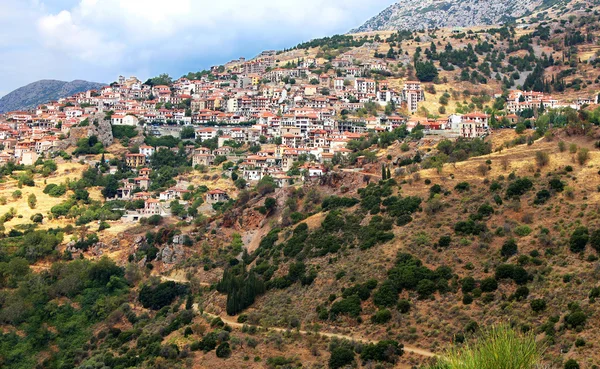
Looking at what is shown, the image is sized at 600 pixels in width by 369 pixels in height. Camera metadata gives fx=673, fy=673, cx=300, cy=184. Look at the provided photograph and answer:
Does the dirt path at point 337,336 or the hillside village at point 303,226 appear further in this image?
the hillside village at point 303,226

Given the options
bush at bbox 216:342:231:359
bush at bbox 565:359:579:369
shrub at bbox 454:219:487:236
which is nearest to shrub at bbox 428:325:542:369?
bush at bbox 565:359:579:369

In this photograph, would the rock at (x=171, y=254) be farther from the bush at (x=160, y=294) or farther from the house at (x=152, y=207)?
the house at (x=152, y=207)

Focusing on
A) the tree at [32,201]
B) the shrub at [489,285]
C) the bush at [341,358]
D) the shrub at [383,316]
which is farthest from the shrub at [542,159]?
the tree at [32,201]

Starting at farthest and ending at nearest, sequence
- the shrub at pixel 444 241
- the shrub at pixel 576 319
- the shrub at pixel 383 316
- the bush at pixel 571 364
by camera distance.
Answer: the shrub at pixel 444 241
the shrub at pixel 383 316
the shrub at pixel 576 319
the bush at pixel 571 364

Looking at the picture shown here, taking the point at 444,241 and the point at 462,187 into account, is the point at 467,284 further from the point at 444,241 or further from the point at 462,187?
the point at 462,187

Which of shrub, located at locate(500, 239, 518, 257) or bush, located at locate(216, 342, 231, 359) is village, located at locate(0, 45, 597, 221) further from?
bush, located at locate(216, 342, 231, 359)

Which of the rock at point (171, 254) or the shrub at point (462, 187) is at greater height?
the shrub at point (462, 187)

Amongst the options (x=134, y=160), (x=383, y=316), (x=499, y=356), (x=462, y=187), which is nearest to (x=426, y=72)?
(x=134, y=160)
